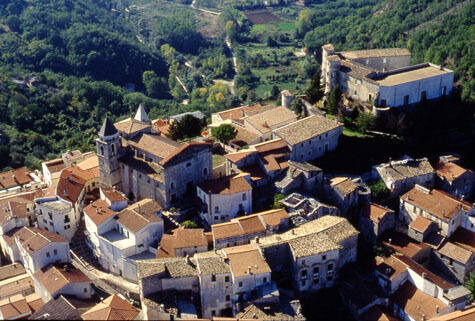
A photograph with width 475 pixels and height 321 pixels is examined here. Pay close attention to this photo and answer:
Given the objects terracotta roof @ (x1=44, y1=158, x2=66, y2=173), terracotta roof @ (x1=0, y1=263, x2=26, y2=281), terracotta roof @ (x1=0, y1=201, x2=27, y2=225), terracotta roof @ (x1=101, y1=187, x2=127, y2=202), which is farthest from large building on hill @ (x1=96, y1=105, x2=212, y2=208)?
terracotta roof @ (x1=0, y1=263, x2=26, y2=281)

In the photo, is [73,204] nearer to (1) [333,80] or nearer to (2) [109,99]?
(1) [333,80]

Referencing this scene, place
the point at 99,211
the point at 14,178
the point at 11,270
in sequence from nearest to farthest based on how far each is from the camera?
1. the point at 11,270
2. the point at 99,211
3. the point at 14,178

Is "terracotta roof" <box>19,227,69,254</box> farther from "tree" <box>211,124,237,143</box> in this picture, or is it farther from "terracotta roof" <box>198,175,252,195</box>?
"tree" <box>211,124,237,143</box>

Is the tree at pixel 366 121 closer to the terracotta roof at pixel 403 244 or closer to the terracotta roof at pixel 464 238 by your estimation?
the terracotta roof at pixel 403 244

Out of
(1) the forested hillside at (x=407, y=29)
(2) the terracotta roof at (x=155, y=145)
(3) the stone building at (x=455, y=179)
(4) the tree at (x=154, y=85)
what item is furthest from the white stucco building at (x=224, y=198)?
(4) the tree at (x=154, y=85)

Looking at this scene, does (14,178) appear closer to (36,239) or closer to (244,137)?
(36,239)

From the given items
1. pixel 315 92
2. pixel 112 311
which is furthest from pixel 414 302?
pixel 315 92
